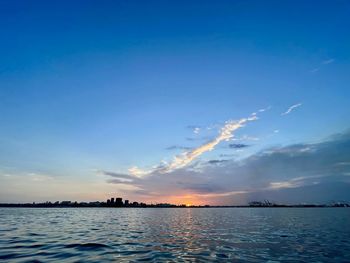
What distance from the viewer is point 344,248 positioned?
91.0 ft

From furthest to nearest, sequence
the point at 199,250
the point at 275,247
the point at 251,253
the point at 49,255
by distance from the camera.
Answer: the point at 275,247 → the point at 199,250 → the point at 251,253 → the point at 49,255

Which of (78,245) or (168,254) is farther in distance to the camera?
(78,245)

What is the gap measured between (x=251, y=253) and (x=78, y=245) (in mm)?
17359

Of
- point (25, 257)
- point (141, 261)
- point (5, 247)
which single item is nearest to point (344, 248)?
point (141, 261)

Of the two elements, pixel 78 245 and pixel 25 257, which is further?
pixel 78 245

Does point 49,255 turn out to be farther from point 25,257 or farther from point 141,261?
point 141,261

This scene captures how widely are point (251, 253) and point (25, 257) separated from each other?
19165 mm

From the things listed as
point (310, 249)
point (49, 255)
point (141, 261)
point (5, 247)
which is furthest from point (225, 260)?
point (5, 247)

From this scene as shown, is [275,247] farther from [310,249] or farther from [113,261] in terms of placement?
[113,261]

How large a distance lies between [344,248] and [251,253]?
11.0 metres

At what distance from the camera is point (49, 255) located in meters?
22.6

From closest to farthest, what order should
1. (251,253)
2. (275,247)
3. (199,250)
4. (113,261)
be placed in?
(113,261) < (251,253) < (199,250) < (275,247)

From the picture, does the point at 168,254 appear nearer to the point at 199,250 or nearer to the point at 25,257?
the point at 199,250

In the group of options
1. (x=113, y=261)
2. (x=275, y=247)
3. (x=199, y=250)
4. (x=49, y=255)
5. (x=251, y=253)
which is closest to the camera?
(x=113, y=261)
